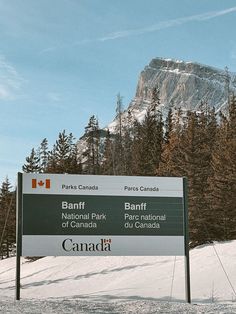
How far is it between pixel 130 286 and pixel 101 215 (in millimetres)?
5536

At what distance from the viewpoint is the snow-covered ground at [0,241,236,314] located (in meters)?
9.88

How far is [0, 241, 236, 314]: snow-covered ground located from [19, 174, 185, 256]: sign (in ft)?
4.40

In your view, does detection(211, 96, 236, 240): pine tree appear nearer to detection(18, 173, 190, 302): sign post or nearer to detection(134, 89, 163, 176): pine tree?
detection(134, 89, 163, 176): pine tree

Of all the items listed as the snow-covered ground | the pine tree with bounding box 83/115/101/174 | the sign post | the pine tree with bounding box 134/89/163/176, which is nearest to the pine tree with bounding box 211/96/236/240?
the snow-covered ground

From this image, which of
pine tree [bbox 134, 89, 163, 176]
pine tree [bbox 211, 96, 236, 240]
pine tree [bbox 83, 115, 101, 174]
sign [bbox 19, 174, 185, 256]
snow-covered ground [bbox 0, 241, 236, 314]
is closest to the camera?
snow-covered ground [bbox 0, 241, 236, 314]

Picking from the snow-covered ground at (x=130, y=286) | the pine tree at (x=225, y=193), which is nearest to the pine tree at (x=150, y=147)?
the pine tree at (x=225, y=193)

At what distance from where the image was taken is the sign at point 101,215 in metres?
11.4

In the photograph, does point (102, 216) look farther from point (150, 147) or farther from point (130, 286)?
point (150, 147)

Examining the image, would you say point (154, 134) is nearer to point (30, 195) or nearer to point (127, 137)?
point (127, 137)

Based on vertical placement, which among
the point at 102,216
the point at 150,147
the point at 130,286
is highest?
the point at 150,147

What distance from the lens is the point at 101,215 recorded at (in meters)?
11.7

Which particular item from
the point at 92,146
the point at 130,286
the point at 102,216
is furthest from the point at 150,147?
the point at 102,216

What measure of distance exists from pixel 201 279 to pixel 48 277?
1108 cm

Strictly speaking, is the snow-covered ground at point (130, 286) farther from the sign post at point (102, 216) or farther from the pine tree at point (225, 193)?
the pine tree at point (225, 193)
